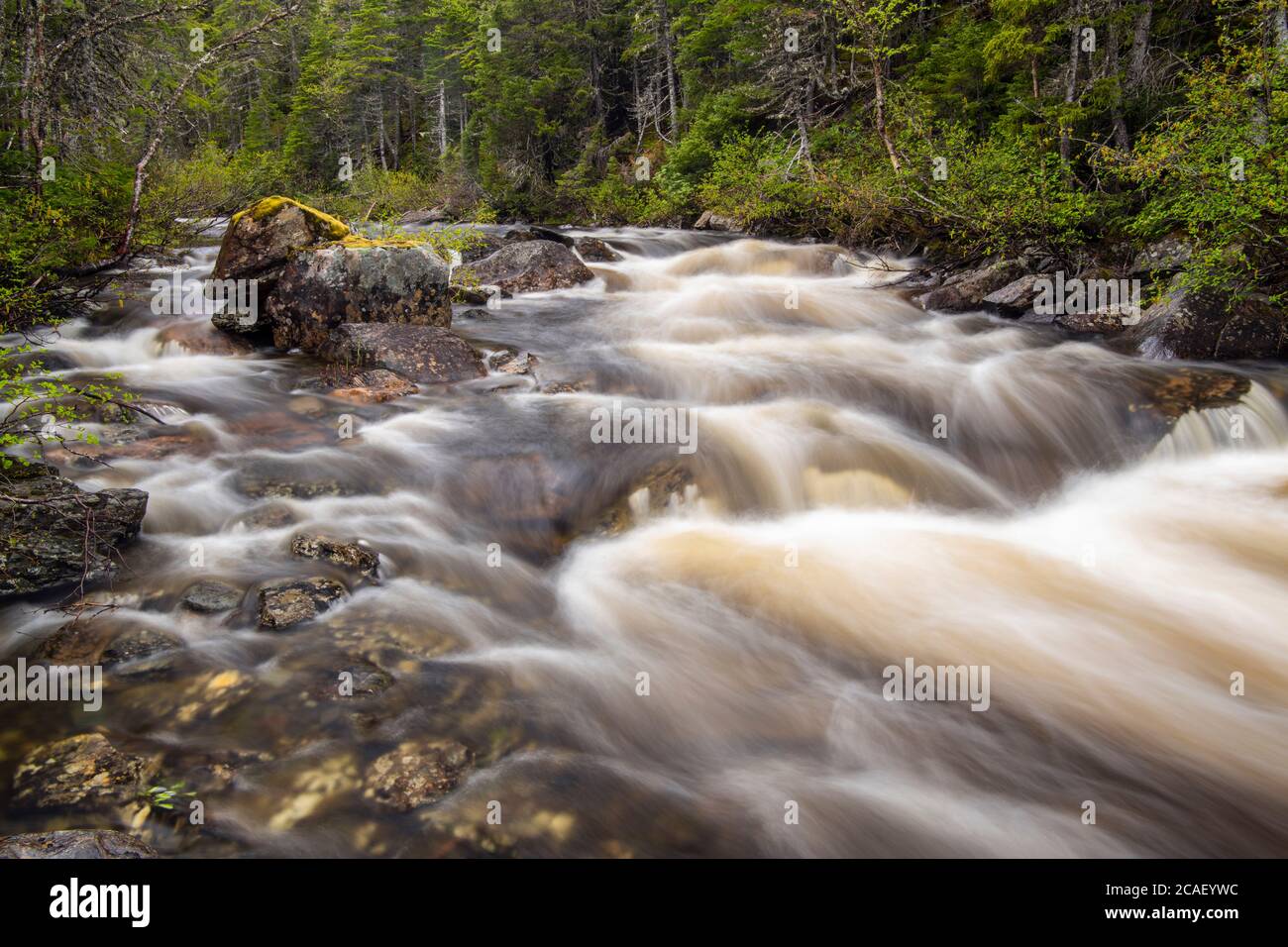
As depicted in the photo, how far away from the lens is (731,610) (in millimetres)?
5016

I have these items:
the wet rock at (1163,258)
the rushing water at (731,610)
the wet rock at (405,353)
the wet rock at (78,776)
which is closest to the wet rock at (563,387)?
the rushing water at (731,610)

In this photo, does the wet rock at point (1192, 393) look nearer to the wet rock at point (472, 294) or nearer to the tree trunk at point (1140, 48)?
the tree trunk at point (1140, 48)

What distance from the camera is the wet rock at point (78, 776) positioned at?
2881 mm

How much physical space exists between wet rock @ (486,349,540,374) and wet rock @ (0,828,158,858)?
7.01m

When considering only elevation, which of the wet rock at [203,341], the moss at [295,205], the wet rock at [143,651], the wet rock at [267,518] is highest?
the moss at [295,205]

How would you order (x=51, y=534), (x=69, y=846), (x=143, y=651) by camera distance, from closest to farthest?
(x=69, y=846) < (x=143, y=651) < (x=51, y=534)

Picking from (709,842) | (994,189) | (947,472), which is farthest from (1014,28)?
(709,842)

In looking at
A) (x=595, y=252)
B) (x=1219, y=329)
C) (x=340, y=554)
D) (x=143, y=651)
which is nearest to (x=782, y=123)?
(x=595, y=252)

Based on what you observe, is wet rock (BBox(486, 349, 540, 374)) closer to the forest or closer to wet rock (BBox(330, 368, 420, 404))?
wet rock (BBox(330, 368, 420, 404))

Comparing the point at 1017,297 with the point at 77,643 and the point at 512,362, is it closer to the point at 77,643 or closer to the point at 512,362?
the point at 512,362

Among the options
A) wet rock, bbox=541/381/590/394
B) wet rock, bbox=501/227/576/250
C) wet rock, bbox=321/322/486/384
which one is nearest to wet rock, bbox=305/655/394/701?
wet rock, bbox=541/381/590/394

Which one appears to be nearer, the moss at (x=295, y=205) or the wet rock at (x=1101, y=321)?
the moss at (x=295, y=205)

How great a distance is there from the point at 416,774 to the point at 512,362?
677 centimetres

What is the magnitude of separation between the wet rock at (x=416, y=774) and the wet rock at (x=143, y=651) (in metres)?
1.52
